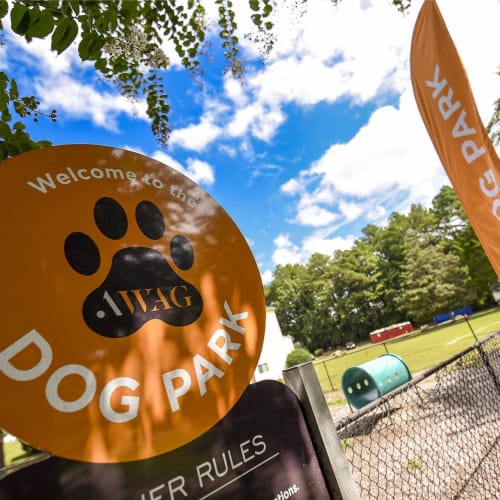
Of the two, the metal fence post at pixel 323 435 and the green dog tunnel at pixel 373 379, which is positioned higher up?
the metal fence post at pixel 323 435

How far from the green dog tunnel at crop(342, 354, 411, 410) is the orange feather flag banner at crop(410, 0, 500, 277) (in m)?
6.87

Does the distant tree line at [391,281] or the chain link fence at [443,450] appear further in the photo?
the distant tree line at [391,281]

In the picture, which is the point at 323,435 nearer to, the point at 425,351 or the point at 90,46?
the point at 90,46

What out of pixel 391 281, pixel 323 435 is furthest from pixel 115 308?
pixel 391 281

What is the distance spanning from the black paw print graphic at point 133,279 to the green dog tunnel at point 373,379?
902 centimetres

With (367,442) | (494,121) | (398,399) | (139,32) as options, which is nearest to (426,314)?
(494,121)

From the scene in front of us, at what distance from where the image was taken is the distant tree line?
39.6 meters

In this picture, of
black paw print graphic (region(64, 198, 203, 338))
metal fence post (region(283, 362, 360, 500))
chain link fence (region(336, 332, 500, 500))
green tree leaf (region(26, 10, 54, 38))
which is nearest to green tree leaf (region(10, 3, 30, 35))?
green tree leaf (region(26, 10, 54, 38))

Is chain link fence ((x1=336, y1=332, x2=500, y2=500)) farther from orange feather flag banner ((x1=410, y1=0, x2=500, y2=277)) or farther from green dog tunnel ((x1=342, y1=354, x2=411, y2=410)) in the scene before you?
orange feather flag banner ((x1=410, y1=0, x2=500, y2=277))

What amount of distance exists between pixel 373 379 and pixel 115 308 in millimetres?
9288

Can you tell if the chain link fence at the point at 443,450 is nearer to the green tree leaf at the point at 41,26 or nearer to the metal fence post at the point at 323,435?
the metal fence post at the point at 323,435

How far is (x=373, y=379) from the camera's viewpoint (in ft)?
29.6

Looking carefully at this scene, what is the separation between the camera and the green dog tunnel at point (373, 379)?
9.05 m

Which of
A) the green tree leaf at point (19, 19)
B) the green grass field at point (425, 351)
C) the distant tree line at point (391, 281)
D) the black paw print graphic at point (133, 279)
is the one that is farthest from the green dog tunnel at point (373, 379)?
the distant tree line at point (391, 281)
